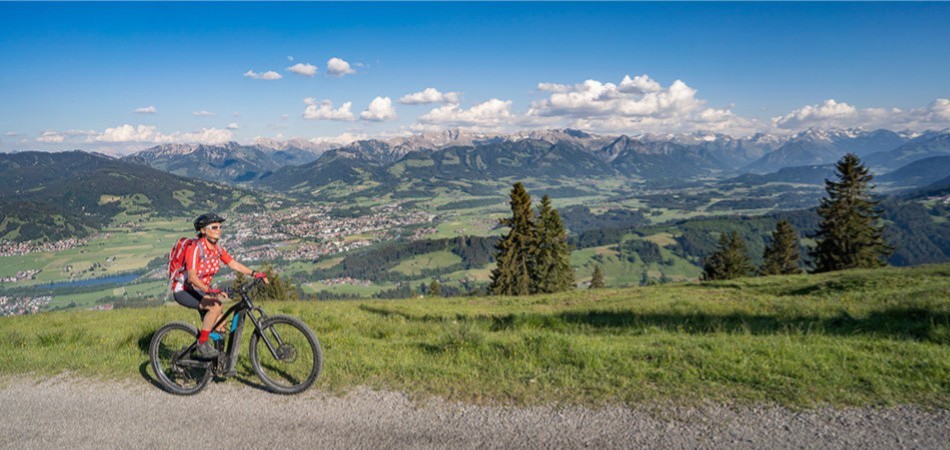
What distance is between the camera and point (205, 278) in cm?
822

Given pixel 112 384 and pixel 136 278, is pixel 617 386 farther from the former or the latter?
pixel 136 278

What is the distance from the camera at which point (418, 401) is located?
6.76 metres

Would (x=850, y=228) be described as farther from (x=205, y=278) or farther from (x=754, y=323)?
(x=205, y=278)

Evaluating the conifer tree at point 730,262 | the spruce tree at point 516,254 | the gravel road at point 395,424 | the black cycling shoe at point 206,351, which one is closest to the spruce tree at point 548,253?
the spruce tree at point 516,254

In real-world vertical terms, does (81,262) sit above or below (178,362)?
below

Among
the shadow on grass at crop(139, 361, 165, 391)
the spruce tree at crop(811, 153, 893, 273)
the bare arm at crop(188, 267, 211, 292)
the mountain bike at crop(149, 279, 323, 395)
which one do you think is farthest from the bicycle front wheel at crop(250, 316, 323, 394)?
the spruce tree at crop(811, 153, 893, 273)

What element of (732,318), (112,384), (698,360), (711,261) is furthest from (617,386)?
(711,261)

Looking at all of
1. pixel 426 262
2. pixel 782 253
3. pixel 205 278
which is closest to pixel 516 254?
pixel 782 253

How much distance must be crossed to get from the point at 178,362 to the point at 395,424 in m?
4.82

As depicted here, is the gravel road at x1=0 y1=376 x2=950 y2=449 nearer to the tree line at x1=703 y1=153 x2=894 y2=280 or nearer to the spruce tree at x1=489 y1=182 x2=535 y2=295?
the spruce tree at x1=489 y1=182 x2=535 y2=295

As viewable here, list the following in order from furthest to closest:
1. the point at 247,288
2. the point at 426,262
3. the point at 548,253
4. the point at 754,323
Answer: the point at 426,262
the point at 548,253
the point at 754,323
the point at 247,288

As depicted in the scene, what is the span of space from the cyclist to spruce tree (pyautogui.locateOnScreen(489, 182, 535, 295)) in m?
39.2

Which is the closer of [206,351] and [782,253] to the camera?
[206,351]

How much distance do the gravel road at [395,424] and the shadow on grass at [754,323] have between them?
4494mm
